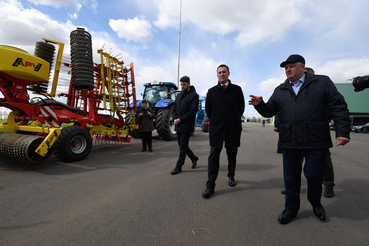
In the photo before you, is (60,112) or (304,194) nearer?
(304,194)

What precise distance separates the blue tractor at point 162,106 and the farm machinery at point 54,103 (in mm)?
1423

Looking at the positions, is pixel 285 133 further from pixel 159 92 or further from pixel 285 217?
pixel 159 92

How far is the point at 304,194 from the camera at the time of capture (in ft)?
9.25

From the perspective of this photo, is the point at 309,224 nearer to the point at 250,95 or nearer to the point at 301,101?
the point at 301,101

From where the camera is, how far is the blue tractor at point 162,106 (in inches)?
308

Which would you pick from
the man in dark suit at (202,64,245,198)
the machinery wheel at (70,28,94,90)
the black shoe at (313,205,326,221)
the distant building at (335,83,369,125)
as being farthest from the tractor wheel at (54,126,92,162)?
the distant building at (335,83,369,125)

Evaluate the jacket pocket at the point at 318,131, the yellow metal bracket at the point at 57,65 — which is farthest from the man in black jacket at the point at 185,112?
the yellow metal bracket at the point at 57,65

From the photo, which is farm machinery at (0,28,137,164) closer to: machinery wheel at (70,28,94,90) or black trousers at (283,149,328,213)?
machinery wheel at (70,28,94,90)

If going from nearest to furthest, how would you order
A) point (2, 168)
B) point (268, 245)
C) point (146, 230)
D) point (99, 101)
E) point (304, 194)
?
point (268, 245) < point (146, 230) < point (304, 194) < point (2, 168) < point (99, 101)

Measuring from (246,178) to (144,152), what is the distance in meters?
3.23

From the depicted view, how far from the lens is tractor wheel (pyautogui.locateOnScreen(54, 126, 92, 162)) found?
407 centimetres

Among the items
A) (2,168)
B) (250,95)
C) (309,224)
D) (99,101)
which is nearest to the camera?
(309,224)

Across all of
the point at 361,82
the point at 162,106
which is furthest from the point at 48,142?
the point at 361,82

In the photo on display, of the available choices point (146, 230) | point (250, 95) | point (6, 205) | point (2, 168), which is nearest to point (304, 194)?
point (250, 95)
